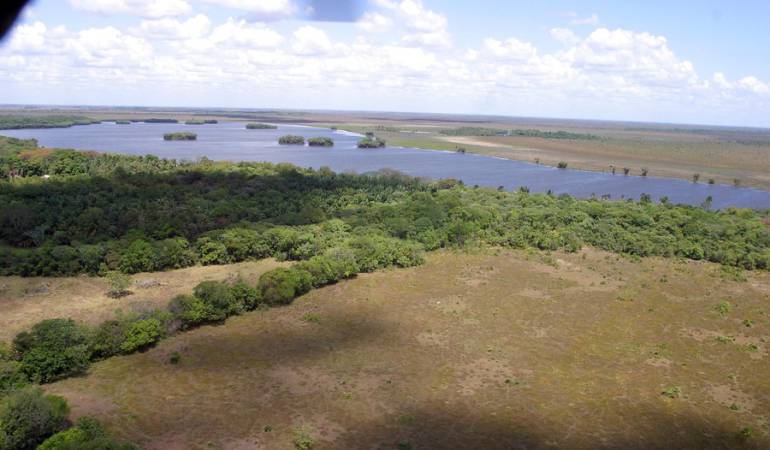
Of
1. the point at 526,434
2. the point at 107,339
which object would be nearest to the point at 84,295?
the point at 107,339

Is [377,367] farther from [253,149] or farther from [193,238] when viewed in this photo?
[253,149]

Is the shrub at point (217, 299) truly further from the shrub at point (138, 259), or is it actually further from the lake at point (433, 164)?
the lake at point (433, 164)

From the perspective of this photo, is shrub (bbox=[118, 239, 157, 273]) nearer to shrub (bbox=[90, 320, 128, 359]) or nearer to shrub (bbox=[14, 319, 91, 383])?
shrub (bbox=[90, 320, 128, 359])

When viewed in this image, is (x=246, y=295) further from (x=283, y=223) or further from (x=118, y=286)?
(x=283, y=223)

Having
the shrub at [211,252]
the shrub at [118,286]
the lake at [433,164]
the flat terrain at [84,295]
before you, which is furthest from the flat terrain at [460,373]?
the lake at [433,164]

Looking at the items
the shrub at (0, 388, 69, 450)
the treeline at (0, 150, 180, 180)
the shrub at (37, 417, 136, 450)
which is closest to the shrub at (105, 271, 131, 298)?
the shrub at (0, 388, 69, 450)

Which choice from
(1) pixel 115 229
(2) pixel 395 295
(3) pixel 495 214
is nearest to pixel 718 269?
(3) pixel 495 214

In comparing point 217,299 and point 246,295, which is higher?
point 217,299
